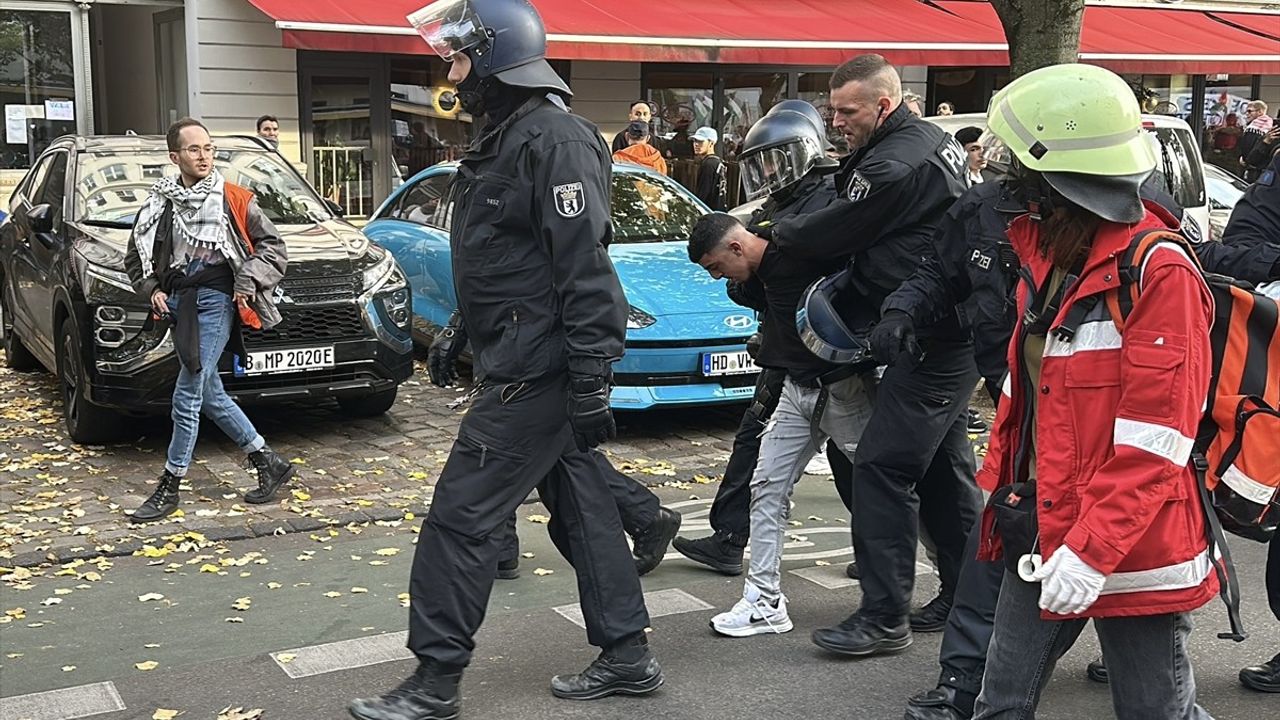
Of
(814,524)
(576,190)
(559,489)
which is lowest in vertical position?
(814,524)

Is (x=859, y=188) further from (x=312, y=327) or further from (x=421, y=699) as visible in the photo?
(x=312, y=327)

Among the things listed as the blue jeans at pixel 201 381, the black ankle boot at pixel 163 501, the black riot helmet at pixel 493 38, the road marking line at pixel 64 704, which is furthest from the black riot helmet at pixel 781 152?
the black ankle boot at pixel 163 501

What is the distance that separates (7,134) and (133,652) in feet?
39.1

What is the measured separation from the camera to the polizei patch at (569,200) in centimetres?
388

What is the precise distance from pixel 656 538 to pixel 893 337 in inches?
66.8

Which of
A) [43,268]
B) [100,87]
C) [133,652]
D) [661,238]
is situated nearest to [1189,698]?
[133,652]

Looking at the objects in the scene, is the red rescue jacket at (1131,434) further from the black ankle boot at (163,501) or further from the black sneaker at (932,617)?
the black ankle boot at (163,501)

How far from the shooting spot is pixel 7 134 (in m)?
15.1

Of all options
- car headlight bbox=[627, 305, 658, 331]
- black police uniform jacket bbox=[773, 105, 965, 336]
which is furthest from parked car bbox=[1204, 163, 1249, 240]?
black police uniform jacket bbox=[773, 105, 965, 336]

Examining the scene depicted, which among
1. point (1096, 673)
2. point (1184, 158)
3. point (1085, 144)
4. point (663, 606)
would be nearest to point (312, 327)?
point (663, 606)

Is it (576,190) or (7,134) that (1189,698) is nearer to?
(576,190)

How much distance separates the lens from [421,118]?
675 inches

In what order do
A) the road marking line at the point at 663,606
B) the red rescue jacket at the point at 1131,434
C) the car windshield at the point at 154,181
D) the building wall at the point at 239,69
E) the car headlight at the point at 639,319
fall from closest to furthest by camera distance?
the red rescue jacket at the point at 1131,434, the road marking line at the point at 663,606, the car headlight at the point at 639,319, the car windshield at the point at 154,181, the building wall at the point at 239,69

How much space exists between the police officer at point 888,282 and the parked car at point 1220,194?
8.66 metres
